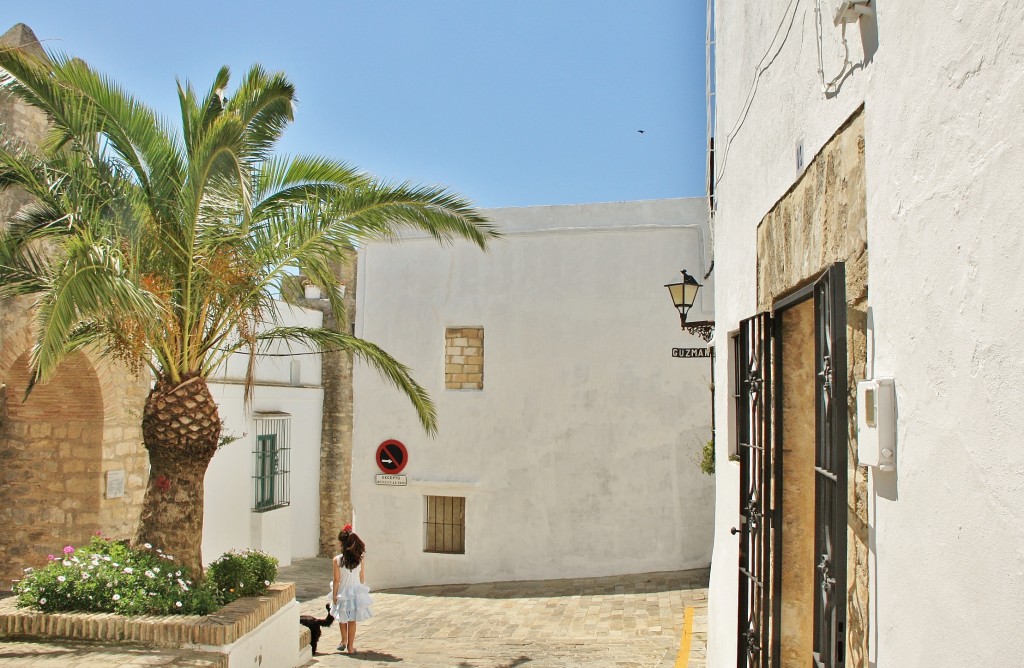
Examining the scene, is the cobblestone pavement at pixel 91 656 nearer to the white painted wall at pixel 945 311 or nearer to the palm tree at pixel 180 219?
the palm tree at pixel 180 219

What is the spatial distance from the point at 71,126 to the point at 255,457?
33.7ft

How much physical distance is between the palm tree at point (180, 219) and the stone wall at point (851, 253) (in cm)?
507

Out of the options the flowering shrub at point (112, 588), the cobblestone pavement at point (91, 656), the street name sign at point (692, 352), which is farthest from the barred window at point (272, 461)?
the cobblestone pavement at point (91, 656)

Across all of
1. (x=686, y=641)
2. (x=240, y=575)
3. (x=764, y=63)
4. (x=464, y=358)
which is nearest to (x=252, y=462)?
(x=464, y=358)

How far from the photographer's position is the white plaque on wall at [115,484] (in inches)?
468

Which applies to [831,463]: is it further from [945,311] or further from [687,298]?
[687,298]

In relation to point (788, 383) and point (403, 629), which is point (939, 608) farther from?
point (403, 629)

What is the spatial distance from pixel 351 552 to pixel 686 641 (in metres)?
3.54

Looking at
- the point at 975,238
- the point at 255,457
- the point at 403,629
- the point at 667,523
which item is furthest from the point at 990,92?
the point at 255,457

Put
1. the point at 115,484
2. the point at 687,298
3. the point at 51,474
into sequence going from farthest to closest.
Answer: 1. the point at 115,484
2. the point at 51,474
3. the point at 687,298

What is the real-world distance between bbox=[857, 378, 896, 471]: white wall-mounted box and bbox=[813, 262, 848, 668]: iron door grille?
235mm

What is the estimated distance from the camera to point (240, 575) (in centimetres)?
815

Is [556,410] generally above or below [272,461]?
above

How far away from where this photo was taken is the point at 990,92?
5.21 ft
